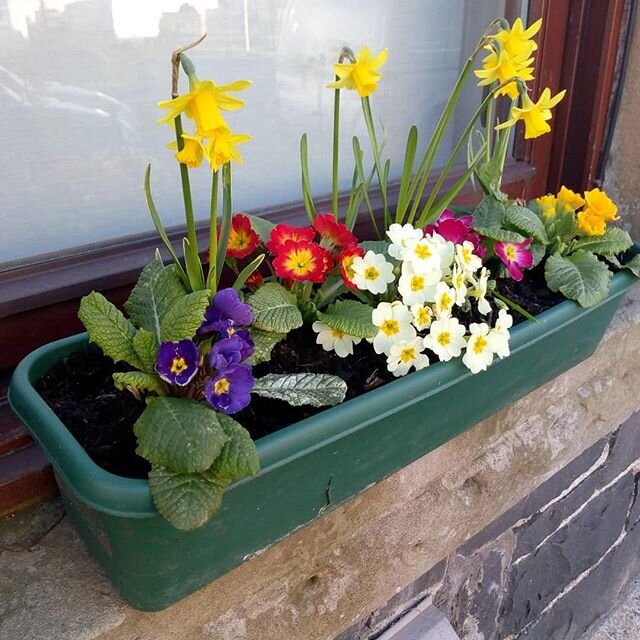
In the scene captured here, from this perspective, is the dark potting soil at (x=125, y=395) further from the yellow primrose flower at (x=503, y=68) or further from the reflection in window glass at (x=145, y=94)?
the yellow primrose flower at (x=503, y=68)

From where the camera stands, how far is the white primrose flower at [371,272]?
2.85 ft

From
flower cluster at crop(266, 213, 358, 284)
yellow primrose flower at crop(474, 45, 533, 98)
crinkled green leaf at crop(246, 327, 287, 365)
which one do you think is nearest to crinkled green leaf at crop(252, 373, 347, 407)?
crinkled green leaf at crop(246, 327, 287, 365)

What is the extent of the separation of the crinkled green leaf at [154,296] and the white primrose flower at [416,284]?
0.88 feet

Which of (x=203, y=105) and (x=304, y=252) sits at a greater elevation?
(x=203, y=105)

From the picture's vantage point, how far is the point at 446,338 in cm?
86

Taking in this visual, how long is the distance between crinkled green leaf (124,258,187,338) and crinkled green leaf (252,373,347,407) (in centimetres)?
14

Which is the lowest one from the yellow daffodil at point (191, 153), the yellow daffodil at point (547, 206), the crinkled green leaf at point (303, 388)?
the crinkled green leaf at point (303, 388)

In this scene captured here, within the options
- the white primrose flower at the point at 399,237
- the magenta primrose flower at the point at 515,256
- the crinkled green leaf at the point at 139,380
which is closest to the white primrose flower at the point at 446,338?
the white primrose flower at the point at 399,237

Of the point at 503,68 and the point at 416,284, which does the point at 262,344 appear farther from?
the point at 503,68

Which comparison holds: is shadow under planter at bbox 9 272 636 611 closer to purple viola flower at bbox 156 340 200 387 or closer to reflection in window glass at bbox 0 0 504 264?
purple viola flower at bbox 156 340 200 387

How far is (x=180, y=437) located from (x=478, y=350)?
42 cm

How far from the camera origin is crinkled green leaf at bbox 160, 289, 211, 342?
70 centimetres

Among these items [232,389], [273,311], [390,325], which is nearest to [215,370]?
[232,389]

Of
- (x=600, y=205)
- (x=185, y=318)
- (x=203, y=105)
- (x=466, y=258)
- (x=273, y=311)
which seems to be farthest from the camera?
(x=600, y=205)
